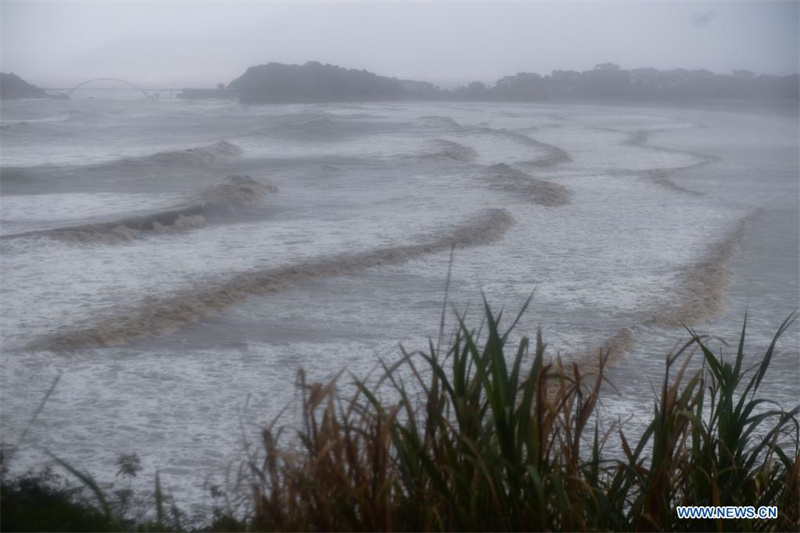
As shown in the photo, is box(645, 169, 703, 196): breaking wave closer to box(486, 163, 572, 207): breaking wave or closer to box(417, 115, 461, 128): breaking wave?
box(486, 163, 572, 207): breaking wave

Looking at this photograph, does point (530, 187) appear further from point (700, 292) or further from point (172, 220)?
point (700, 292)

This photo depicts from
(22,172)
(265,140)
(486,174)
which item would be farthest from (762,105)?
(22,172)

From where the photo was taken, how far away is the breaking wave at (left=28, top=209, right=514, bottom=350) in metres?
5.45

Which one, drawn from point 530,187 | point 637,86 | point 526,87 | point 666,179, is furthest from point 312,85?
point 530,187

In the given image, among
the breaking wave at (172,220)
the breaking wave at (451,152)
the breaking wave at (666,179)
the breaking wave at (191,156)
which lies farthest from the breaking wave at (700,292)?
the breaking wave at (191,156)

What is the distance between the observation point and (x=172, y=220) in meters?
9.39

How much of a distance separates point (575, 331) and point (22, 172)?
1009cm

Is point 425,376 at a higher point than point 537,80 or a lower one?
lower

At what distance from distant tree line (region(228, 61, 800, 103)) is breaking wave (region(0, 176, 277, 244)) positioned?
1085 inches

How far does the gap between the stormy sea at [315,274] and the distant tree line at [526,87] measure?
24669 millimetres

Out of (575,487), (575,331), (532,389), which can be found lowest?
(575,331)

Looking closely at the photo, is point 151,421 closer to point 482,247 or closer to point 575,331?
point 575,331

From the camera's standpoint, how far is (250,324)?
19.2ft

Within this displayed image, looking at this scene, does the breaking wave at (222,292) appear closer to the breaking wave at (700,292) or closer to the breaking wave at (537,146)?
the breaking wave at (700,292)
